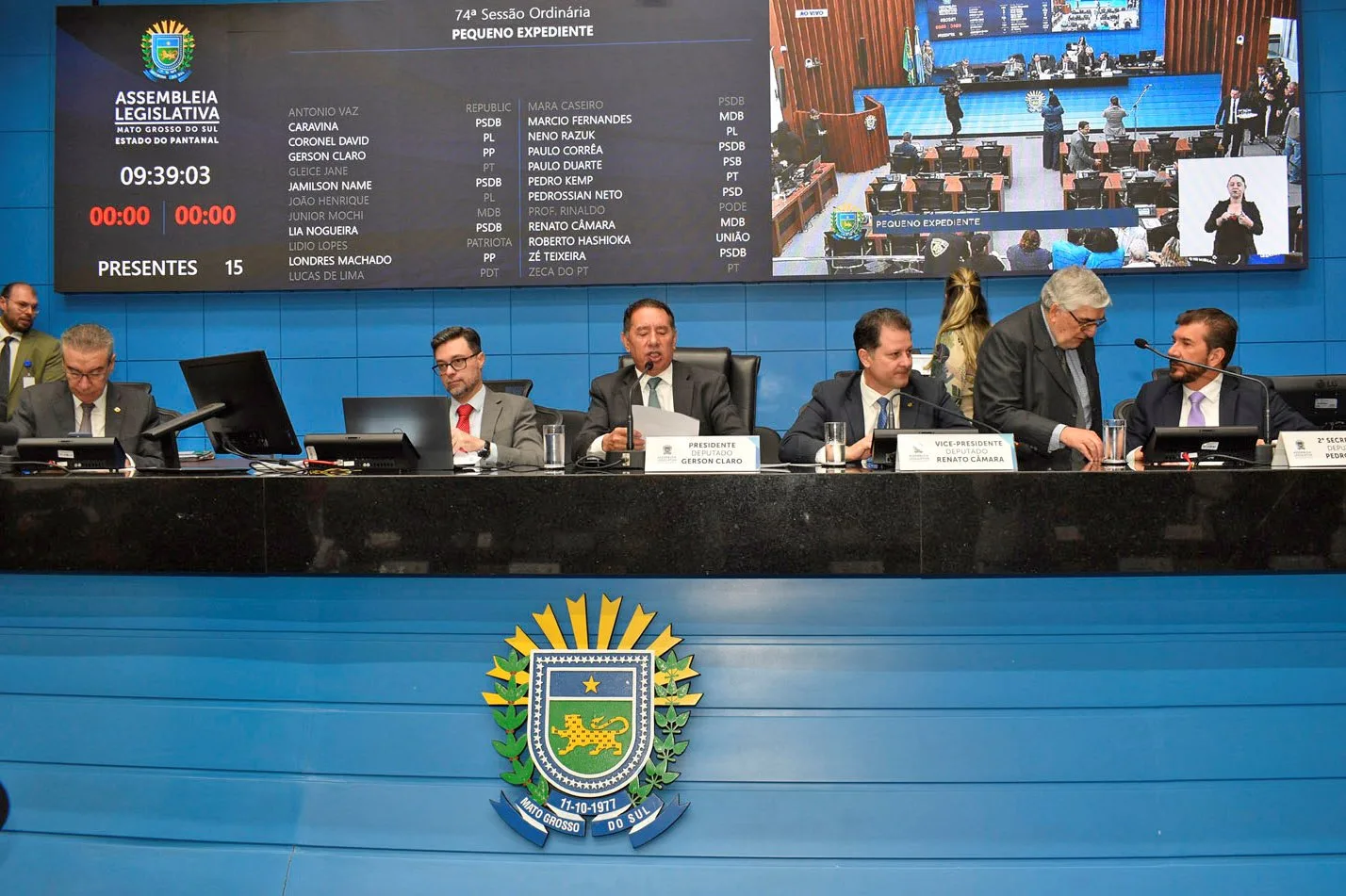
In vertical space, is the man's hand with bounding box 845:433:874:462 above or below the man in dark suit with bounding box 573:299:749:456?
Result: below

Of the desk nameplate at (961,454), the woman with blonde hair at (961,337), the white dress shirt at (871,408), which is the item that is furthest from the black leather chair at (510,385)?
the desk nameplate at (961,454)

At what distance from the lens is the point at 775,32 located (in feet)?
14.9

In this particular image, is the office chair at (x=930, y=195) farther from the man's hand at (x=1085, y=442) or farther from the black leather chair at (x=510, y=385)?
the man's hand at (x=1085, y=442)

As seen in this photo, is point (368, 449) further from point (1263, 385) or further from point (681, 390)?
point (1263, 385)

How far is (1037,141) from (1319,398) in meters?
1.90

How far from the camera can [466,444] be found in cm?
318

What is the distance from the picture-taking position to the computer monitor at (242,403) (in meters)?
2.63

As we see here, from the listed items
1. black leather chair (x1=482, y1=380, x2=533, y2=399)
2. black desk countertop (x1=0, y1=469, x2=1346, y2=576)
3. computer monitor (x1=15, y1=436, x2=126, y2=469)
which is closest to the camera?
black desk countertop (x1=0, y1=469, x2=1346, y2=576)

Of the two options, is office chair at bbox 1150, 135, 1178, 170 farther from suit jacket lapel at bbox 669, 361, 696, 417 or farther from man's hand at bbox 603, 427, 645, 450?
man's hand at bbox 603, 427, 645, 450

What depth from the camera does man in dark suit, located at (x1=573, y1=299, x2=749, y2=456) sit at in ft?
11.1

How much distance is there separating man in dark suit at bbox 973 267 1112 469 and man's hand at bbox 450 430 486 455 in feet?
5.03

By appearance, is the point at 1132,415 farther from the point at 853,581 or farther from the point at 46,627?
the point at 46,627

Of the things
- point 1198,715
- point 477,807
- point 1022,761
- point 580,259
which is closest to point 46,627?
point 477,807

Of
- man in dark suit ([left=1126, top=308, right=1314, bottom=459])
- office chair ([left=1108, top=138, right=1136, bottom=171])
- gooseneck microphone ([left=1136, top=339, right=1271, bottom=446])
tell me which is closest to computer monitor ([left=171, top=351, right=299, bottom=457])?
gooseneck microphone ([left=1136, top=339, right=1271, bottom=446])
